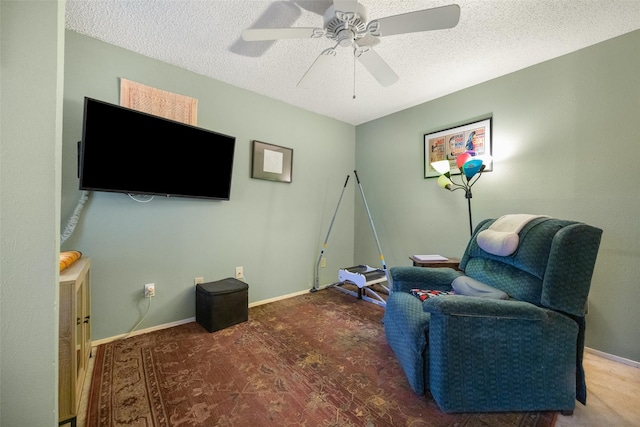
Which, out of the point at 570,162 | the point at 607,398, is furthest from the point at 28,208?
the point at 570,162

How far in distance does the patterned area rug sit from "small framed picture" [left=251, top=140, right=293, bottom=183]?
152cm

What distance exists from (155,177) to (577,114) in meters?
3.36

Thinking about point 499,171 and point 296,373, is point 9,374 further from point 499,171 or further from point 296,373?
point 499,171

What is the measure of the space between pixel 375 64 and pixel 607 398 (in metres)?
2.41

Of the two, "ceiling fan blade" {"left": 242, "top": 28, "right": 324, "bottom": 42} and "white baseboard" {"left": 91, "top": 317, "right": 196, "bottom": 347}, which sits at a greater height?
"ceiling fan blade" {"left": 242, "top": 28, "right": 324, "bottom": 42}

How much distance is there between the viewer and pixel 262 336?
202cm

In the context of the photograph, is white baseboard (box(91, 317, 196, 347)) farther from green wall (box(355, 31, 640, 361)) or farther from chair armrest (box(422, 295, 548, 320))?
green wall (box(355, 31, 640, 361))

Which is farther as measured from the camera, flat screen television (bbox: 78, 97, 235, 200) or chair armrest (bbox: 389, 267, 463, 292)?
chair armrest (bbox: 389, 267, 463, 292)

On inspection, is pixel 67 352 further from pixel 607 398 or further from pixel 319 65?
pixel 607 398

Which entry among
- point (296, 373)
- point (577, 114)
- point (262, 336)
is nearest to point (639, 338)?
point (577, 114)

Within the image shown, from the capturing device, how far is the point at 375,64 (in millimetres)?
1655

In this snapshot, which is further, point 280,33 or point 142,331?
point 142,331

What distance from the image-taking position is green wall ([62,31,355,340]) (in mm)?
1822

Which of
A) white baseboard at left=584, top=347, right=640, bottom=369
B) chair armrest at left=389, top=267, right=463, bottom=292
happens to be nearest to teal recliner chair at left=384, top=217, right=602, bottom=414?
chair armrest at left=389, top=267, right=463, bottom=292
